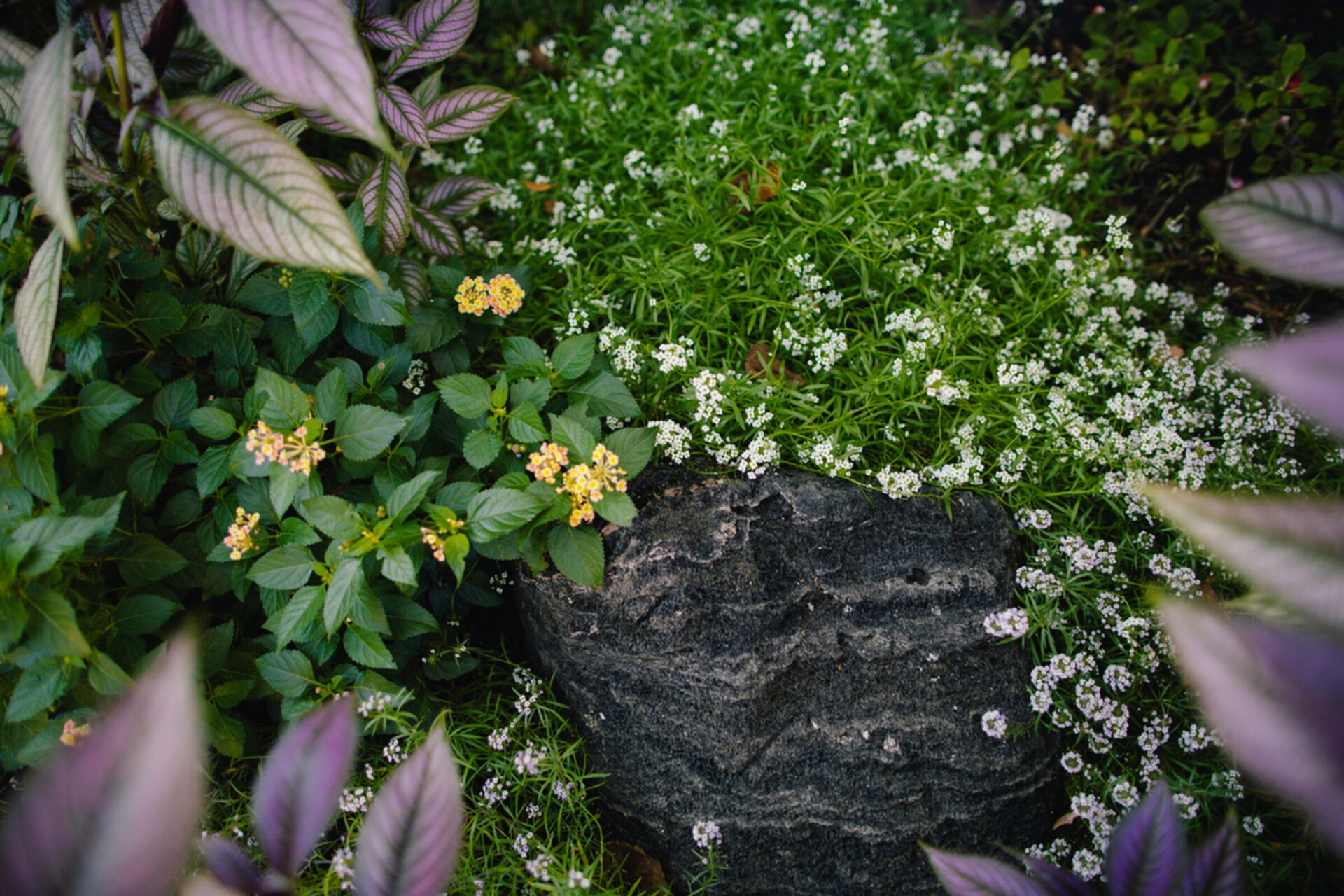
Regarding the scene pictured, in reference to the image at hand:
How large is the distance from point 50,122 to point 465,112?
1008 millimetres

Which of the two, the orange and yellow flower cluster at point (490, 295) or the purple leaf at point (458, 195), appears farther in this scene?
the purple leaf at point (458, 195)

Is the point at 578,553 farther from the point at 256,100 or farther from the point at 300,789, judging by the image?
the point at 256,100

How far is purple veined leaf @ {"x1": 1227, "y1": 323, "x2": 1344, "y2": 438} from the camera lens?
54 centimetres

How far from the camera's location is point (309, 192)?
3.70 feet

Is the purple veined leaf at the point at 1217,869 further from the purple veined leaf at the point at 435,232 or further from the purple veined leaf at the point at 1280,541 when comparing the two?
the purple veined leaf at the point at 435,232

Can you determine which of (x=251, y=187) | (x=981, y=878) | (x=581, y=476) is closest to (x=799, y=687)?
(x=581, y=476)

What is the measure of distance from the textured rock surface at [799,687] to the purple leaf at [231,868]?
41.4 inches

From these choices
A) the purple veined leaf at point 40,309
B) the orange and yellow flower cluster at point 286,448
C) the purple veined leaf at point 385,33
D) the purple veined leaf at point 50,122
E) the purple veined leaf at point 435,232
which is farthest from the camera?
the purple veined leaf at point 435,232

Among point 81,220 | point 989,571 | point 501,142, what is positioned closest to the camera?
point 81,220

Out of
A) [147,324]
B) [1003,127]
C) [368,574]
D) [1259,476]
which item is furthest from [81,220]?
[1259,476]

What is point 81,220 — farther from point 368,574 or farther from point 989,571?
point 989,571

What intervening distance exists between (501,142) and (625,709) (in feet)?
7.22

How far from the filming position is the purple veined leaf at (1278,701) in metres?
0.48

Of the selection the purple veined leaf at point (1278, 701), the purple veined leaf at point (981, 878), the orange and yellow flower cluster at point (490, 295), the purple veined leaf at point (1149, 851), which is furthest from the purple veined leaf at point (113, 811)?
the orange and yellow flower cluster at point (490, 295)
